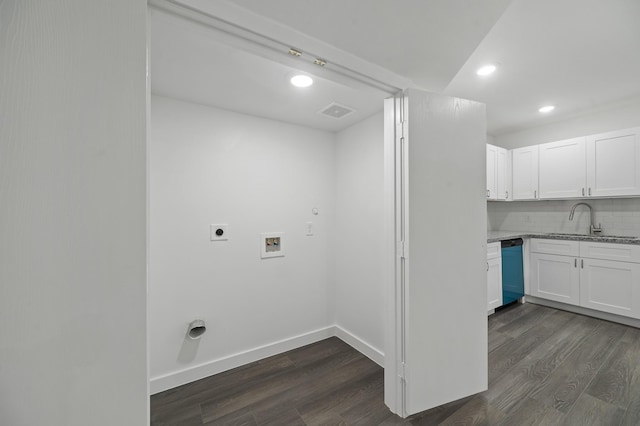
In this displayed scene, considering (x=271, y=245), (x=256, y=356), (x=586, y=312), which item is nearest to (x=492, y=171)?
(x=586, y=312)

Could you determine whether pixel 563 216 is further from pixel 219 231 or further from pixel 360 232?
pixel 219 231

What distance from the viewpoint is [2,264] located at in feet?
2.10

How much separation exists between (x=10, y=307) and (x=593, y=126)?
16.5ft

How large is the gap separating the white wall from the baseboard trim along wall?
4.42 feet

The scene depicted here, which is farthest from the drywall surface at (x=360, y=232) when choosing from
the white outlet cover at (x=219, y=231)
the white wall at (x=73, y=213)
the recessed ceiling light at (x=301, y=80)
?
the white wall at (x=73, y=213)

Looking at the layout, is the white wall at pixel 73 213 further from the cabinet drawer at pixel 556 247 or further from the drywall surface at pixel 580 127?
the drywall surface at pixel 580 127

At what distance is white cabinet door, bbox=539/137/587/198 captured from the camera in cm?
306

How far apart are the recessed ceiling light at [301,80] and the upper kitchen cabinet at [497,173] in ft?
9.41

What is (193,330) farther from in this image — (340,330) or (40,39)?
(40,39)

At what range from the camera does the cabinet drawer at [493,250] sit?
2917mm

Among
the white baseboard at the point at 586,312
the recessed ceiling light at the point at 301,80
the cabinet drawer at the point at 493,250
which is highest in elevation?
the recessed ceiling light at the point at 301,80

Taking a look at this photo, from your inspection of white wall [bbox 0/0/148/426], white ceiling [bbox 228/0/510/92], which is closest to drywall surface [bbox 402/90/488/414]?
white ceiling [bbox 228/0/510/92]

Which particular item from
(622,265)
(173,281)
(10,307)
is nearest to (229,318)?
(173,281)

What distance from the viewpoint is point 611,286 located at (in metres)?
2.76
